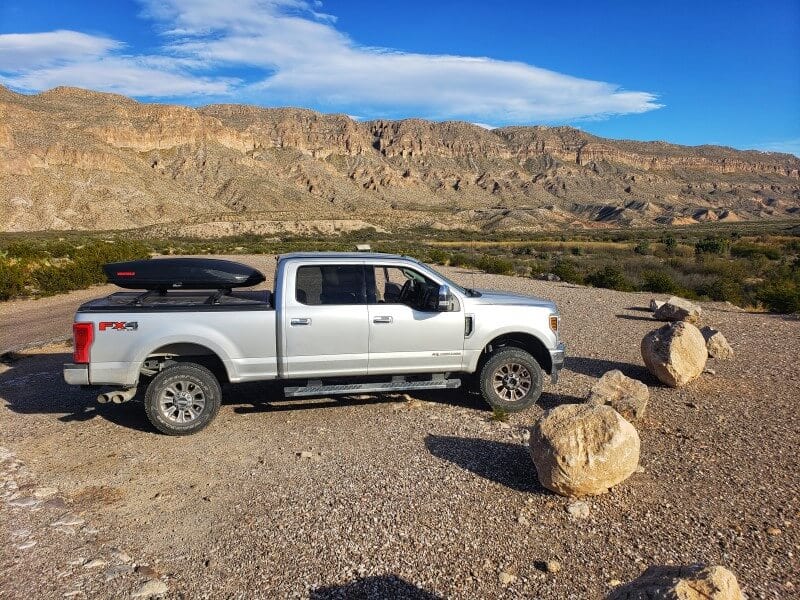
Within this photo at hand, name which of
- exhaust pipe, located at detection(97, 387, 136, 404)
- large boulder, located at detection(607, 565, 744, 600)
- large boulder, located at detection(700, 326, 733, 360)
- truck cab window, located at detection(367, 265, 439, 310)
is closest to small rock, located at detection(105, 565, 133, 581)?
exhaust pipe, located at detection(97, 387, 136, 404)

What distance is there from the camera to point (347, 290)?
6.55 metres

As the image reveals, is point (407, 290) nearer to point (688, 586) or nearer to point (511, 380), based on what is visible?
point (511, 380)

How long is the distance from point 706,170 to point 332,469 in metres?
189

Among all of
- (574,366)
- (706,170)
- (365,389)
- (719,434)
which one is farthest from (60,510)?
(706,170)

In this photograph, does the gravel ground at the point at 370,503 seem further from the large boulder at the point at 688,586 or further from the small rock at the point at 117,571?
the large boulder at the point at 688,586

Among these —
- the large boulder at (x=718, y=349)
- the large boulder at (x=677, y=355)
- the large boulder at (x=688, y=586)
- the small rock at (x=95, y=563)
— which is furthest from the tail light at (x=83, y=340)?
the large boulder at (x=718, y=349)

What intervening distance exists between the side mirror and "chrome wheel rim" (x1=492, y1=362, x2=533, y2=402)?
1.08 metres

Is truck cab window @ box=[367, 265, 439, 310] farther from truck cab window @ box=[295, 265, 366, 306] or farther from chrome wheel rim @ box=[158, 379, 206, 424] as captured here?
chrome wheel rim @ box=[158, 379, 206, 424]

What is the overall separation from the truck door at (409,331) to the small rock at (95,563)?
3357 mm

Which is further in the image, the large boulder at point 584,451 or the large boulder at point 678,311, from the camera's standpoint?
the large boulder at point 678,311

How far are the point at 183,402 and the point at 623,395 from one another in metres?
5.13

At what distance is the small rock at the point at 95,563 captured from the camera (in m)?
3.79

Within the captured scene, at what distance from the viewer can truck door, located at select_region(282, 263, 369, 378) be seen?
6.27 meters

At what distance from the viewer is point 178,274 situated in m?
6.44
